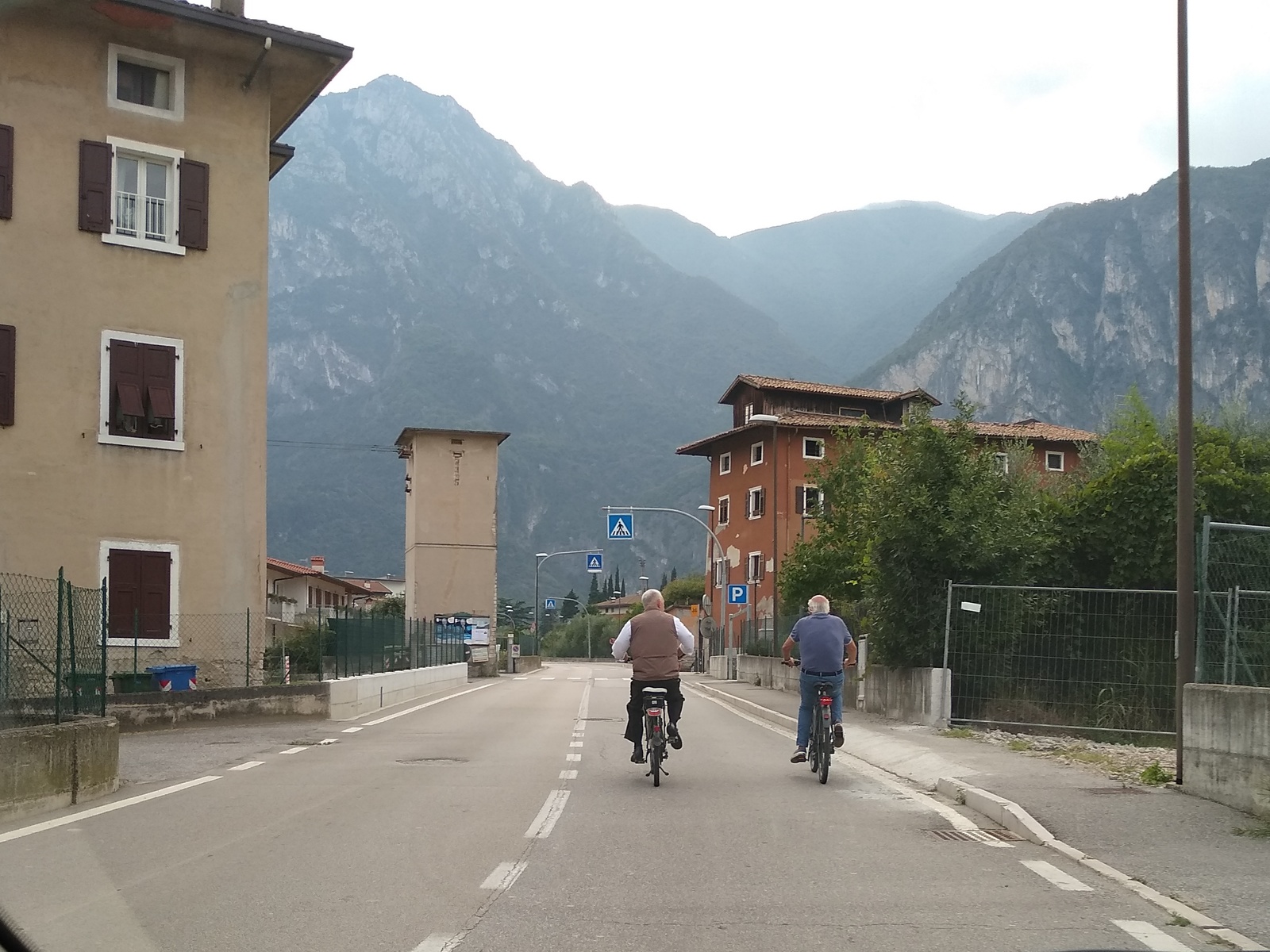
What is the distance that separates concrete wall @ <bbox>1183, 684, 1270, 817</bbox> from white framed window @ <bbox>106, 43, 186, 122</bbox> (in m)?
22.1

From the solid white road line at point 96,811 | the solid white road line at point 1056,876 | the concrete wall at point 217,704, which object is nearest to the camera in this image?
the solid white road line at point 1056,876

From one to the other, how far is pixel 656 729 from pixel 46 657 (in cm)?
609

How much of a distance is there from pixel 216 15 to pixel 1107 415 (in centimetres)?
4266

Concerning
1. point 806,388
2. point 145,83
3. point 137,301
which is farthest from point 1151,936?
point 806,388

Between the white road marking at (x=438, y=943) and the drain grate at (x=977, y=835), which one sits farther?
the drain grate at (x=977, y=835)

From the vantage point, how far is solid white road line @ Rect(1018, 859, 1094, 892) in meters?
7.64

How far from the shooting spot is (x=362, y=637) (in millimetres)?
28219

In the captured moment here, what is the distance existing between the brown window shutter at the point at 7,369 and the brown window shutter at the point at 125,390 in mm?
1681

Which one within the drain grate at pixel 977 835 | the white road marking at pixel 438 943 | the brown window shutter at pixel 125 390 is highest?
the brown window shutter at pixel 125 390

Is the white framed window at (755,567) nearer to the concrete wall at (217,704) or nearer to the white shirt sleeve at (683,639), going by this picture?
the concrete wall at (217,704)

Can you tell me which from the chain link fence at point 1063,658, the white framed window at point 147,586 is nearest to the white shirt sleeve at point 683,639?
the chain link fence at point 1063,658

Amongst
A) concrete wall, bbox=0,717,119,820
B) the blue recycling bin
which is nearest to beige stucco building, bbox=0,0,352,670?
the blue recycling bin

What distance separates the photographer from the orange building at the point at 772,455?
6894cm

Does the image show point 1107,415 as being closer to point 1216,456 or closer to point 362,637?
point 1216,456
